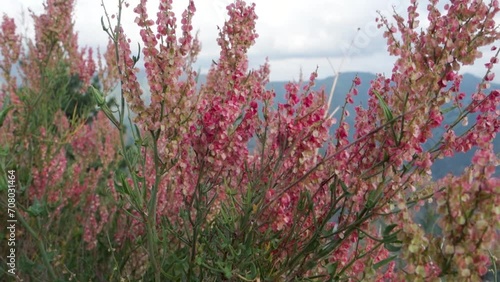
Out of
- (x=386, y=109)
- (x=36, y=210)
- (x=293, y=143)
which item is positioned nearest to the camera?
(x=386, y=109)

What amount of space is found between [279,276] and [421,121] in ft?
1.51

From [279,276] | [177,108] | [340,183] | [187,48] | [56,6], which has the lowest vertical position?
[279,276]

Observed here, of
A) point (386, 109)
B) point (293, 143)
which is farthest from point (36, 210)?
point (386, 109)

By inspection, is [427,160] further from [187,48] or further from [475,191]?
[187,48]

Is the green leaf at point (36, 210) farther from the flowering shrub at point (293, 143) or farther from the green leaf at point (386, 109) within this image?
the green leaf at point (386, 109)

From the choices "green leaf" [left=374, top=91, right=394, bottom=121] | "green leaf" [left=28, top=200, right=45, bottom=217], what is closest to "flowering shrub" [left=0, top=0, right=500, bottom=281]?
"green leaf" [left=374, top=91, right=394, bottom=121]

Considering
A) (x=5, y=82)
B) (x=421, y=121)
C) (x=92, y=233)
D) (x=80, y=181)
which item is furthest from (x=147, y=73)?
(x=5, y=82)

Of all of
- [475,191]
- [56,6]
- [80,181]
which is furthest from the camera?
[80,181]

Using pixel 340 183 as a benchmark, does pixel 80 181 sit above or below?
below

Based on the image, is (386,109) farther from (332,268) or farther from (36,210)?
(36,210)

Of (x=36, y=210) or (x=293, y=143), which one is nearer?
(x=293, y=143)

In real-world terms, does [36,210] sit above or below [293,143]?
below

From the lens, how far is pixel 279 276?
1311 mm

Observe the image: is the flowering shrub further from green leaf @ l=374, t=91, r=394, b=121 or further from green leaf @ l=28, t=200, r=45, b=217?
green leaf @ l=28, t=200, r=45, b=217
